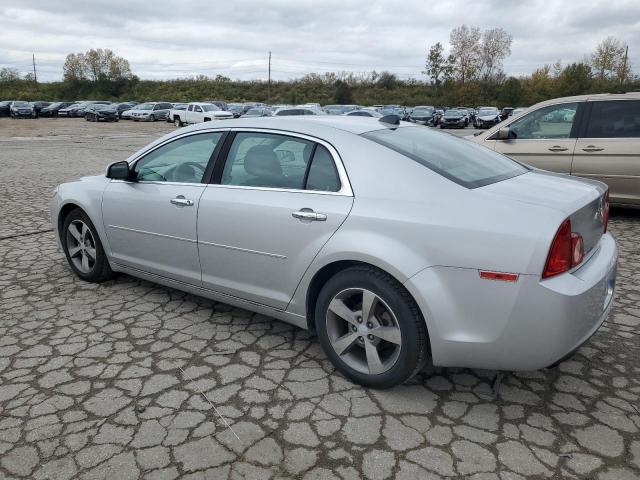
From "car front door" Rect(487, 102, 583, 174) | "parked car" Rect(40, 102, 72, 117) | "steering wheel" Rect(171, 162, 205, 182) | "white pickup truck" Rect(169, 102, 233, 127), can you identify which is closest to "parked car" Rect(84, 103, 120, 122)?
"parked car" Rect(40, 102, 72, 117)

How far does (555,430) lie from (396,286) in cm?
105

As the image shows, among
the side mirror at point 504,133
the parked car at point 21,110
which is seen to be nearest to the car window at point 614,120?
the side mirror at point 504,133

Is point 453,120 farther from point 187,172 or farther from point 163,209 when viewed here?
Answer: point 163,209

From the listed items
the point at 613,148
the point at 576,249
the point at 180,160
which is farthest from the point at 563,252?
the point at 613,148

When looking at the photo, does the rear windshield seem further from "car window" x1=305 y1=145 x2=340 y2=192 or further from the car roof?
"car window" x1=305 y1=145 x2=340 y2=192

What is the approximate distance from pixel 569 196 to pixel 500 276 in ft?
2.35

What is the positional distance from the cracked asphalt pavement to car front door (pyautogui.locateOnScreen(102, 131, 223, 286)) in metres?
0.43

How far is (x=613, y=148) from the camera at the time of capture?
21.9 feet

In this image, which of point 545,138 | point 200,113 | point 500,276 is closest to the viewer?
point 500,276

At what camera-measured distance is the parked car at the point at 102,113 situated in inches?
1702

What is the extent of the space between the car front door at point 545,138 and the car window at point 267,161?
4905mm

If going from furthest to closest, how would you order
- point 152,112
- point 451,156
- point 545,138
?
point 152,112 < point 545,138 < point 451,156

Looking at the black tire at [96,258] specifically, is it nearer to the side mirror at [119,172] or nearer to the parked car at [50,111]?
the side mirror at [119,172]

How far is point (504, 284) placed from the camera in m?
2.44
